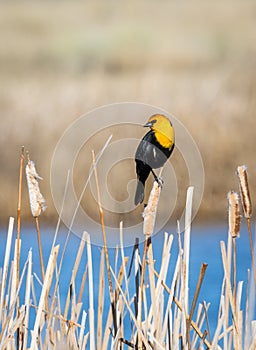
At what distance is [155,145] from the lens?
1.70 meters

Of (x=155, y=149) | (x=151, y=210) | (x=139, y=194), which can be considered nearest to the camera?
(x=151, y=210)

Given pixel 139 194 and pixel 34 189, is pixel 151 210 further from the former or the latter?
pixel 139 194

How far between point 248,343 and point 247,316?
6 centimetres

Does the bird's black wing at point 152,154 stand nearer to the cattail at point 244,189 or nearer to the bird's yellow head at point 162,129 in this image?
the bird's yellow head at point 162,129

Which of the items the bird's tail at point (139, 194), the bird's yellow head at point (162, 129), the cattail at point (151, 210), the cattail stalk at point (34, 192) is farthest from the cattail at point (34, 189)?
the bird's yellow head at point (162, 129)

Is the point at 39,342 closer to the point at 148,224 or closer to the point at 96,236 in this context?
the point at 96,236

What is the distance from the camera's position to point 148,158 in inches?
64.8

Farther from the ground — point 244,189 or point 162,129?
point 162,129

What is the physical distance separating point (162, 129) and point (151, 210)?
628 mm

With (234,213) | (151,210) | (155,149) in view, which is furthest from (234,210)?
(155,149)

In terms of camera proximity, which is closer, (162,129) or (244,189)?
(244,189)

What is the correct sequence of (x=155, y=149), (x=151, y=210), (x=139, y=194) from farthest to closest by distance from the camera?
(x=155, y=149) → (x=139, y=194) → (x=151, y=210)

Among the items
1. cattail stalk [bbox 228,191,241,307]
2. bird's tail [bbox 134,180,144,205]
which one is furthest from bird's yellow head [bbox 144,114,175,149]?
cattail stalk [bbox 228,191,241,307]

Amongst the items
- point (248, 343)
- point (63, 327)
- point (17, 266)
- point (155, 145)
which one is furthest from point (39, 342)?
point (155, 145)
